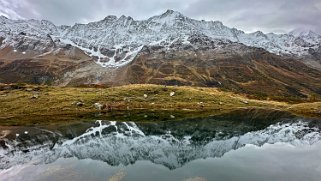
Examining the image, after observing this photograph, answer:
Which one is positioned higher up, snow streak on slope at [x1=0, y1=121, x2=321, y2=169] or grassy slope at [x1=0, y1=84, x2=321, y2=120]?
grassy slope at [x1=0, y1=84, x2=321, y2=120]

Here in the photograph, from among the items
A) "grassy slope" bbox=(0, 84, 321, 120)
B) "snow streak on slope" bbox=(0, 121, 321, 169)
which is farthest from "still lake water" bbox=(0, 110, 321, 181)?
"grassy slope" bbox=(0, 84, 321, 120)

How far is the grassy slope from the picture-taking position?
122731 mm

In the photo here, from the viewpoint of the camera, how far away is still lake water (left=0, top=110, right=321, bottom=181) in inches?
1789

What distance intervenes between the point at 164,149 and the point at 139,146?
5.99 meters

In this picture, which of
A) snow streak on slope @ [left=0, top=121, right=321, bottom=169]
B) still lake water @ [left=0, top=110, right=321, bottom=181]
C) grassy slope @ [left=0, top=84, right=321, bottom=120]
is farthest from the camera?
grassy slope @ [left=0, top=84, right=321, bottom=120]

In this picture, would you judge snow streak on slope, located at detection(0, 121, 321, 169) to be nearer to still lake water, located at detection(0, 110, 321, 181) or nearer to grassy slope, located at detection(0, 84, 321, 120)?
still lake water, located at detection(0, 110, 321, 181)

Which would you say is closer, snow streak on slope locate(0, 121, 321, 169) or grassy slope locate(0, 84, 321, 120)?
snow streak on slope locate(0, 121, 321, 169)

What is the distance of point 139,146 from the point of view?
6594 cm

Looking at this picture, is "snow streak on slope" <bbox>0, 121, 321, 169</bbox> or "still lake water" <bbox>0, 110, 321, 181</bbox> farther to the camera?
"snow streak on slope" <bbox>0, 121, 321, 169</bbox>

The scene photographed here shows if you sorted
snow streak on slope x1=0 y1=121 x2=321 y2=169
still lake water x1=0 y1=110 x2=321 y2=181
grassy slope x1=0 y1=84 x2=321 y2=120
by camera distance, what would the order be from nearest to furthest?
still lake water x1=0 y1=110 x2=321 y2=181, snow streak on slope x1=0 y1=121 x2=321 y2=169, grassy slope x1=0 y1=84 x2=321 y2=120

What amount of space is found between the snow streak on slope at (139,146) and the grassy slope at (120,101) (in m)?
40.5

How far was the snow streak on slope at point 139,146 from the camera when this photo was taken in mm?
55375

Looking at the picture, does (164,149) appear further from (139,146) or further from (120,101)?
(120,101)

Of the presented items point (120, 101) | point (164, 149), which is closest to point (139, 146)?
point (164, 149)
